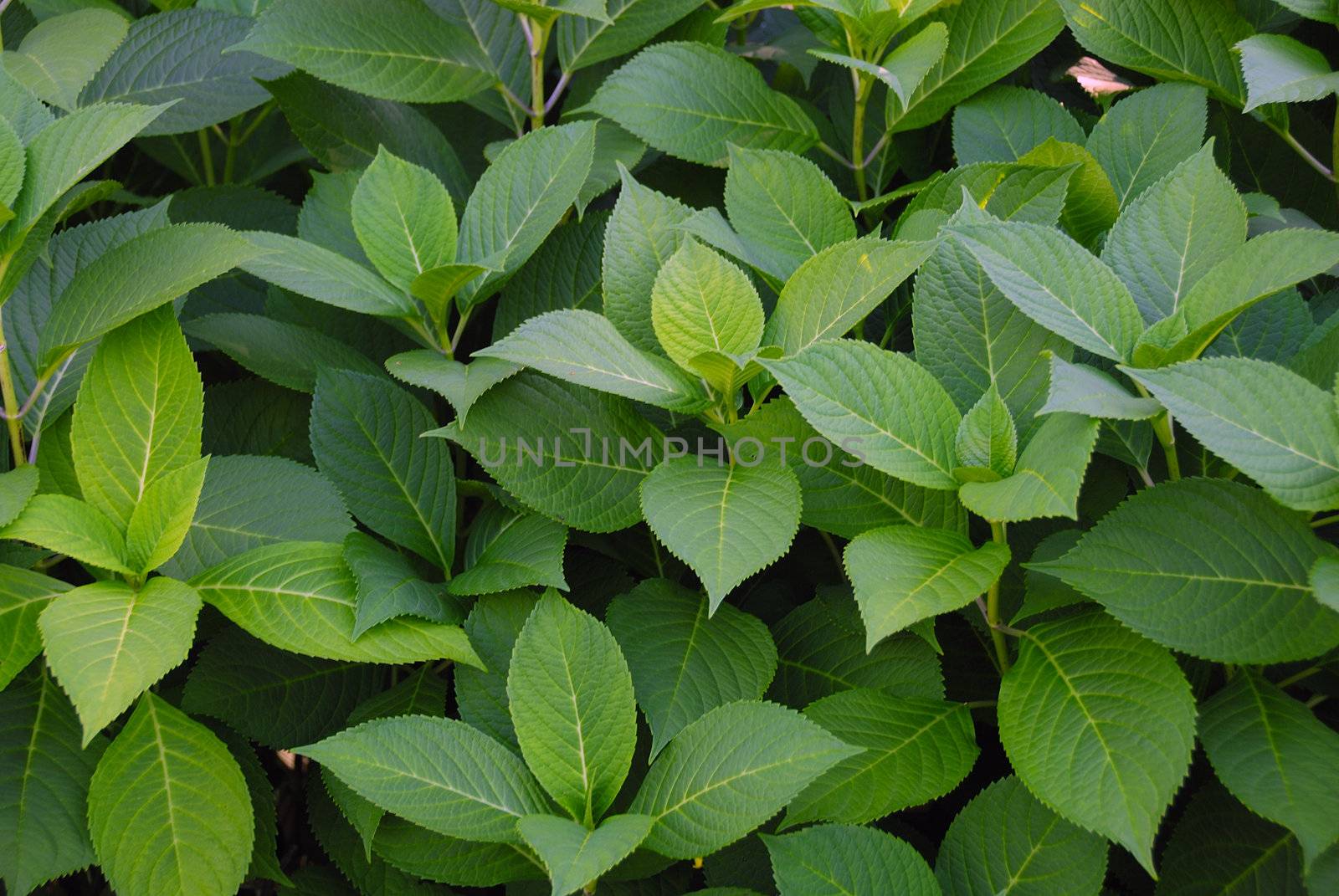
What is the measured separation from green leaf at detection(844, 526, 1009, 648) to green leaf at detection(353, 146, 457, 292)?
0.54 m

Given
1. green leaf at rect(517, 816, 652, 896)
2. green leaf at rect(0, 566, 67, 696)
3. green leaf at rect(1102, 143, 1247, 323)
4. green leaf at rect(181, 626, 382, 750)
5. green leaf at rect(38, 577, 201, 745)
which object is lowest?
green leaf at rect(181, 626, 382, 750)

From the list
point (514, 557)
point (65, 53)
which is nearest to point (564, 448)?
point (514, 557)

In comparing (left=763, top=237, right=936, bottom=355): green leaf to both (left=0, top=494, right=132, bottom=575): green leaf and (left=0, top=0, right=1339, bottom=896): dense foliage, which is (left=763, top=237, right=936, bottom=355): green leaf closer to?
(left=0, top=0, right=1339, bottom=896): dense foliage

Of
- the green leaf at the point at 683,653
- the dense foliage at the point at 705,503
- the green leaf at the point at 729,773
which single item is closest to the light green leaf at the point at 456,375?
the dense foliage at the point at 705,503

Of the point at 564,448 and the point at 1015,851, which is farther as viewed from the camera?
the point at 564,448

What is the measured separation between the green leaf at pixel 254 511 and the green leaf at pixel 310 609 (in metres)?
0.04

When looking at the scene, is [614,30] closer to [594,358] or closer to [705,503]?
[594,358]

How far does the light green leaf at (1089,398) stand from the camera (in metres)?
0.82

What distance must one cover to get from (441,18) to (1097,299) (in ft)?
2.89

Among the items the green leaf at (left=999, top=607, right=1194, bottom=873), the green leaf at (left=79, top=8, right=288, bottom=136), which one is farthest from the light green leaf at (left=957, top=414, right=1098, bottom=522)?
the green leaf at (left=79, top=8, right=288, bottom=136)

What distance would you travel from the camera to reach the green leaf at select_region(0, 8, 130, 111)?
51.0 inches

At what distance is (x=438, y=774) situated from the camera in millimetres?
941

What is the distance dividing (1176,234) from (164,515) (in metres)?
0.92

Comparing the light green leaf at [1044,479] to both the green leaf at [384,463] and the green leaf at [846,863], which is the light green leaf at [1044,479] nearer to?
the green leaf at [846,863]
